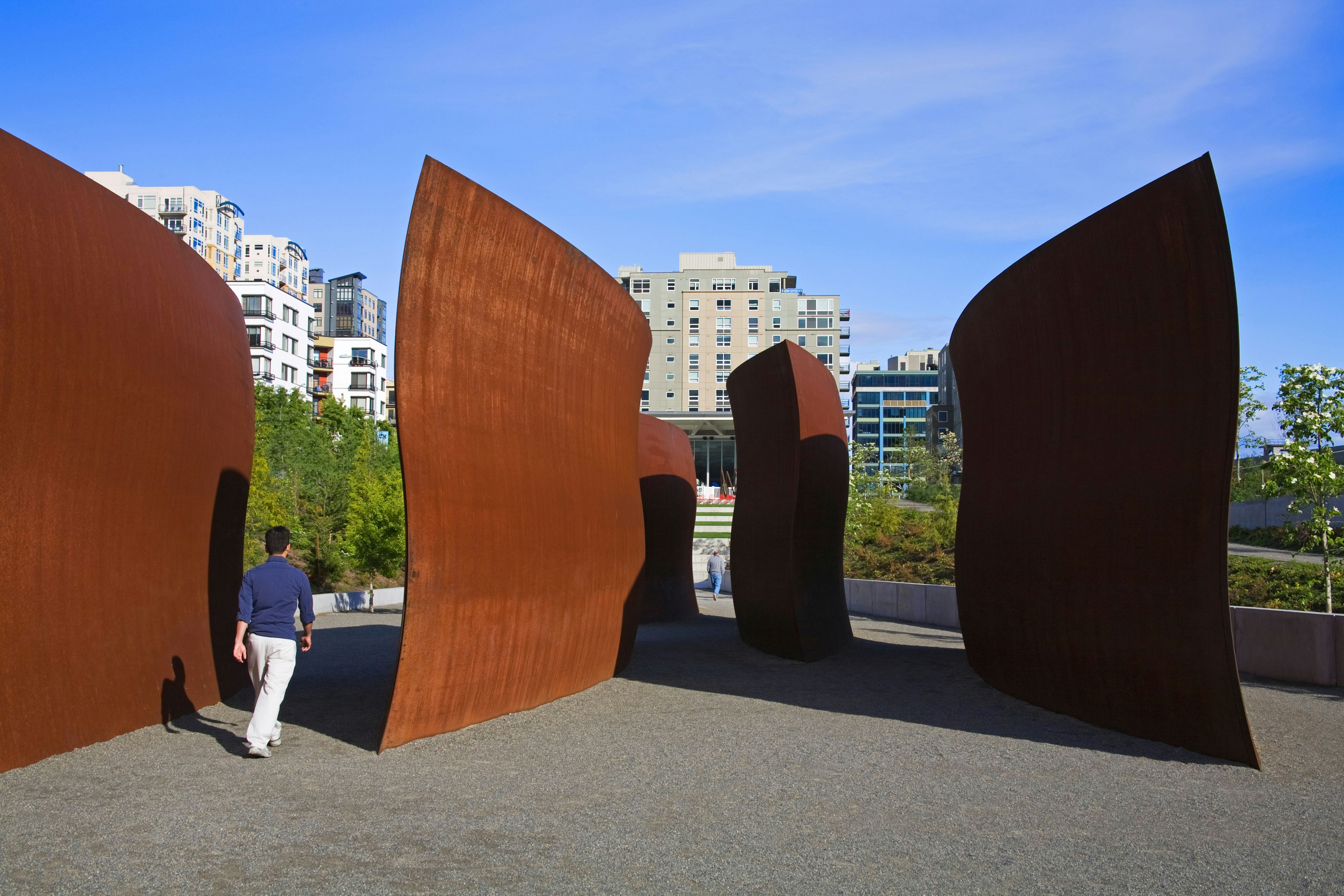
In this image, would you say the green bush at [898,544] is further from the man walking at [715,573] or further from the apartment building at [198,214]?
the apartment building at [198,214]

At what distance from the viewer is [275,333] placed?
207ft

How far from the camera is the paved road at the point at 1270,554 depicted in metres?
19.0

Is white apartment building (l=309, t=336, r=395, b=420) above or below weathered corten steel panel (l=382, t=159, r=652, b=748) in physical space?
above

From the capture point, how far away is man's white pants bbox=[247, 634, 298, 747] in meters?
6.66

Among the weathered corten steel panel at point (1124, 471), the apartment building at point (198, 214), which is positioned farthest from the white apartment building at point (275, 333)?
the weathered corten steel panel at point (1124, 471)

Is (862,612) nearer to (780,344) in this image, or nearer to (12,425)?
(780,344)

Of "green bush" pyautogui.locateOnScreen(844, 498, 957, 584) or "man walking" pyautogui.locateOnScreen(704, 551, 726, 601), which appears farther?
"man walking" pyautogui.locateOnScreen(704, 551, 726, 601)

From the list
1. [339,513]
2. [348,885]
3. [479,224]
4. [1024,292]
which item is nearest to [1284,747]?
[1024,292]

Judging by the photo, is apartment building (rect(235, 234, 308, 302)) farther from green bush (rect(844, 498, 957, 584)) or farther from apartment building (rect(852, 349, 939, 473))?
green bush (rect(844, 498, 957, 584))

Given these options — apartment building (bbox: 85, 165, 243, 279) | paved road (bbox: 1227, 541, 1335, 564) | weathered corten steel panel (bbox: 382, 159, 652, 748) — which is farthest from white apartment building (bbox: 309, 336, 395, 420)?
weathered corten steel panel (bbox: 382, 159, 652, 748)

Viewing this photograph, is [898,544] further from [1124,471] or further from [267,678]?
[267,678]

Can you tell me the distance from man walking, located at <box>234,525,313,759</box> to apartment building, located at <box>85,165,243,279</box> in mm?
94849

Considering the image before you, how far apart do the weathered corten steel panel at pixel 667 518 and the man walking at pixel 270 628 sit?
30.5 feet

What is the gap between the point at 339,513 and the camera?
91.9 feet
